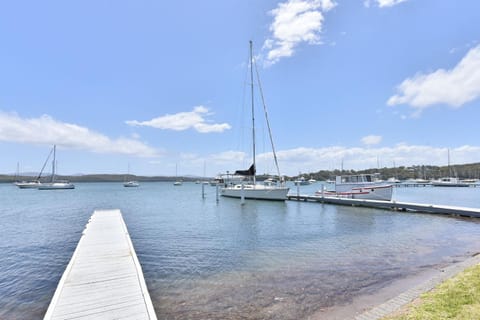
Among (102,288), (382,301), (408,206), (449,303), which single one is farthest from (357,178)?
(102,288)

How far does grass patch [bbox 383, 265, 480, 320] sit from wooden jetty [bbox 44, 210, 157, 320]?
13.8ft

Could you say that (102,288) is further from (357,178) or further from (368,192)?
(357,178)

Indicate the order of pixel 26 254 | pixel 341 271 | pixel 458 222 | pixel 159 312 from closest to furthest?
pixel 159 312 → pixel 341 271 → pixel 26 254 → pixel 458 222

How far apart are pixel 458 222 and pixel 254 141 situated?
20.5 meters

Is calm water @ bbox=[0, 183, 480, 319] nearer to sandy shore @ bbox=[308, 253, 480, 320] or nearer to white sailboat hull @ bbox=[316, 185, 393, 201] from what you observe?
sandy shore @ bbox=[308, 253, 480, 320]

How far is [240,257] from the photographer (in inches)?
384

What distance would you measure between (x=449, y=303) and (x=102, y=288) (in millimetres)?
6330

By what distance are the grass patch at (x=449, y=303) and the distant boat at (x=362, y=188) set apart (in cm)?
2408

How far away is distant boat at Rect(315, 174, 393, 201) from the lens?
27234 millimetres

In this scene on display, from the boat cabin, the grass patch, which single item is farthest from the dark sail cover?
the grass patch

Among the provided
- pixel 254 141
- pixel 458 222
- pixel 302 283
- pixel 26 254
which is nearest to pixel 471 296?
pixel 302 283

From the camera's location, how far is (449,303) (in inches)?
169

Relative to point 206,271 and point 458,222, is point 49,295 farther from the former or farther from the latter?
point 458,222

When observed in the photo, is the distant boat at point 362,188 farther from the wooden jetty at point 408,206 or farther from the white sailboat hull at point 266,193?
the white sailboat hull at point 266,193
